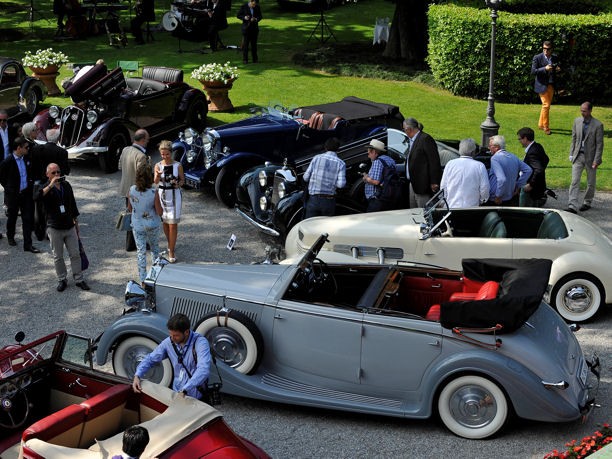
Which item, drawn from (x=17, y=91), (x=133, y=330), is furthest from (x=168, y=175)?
(x=17, y=91)

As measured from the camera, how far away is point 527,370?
7301 millimetres

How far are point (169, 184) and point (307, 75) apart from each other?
11.7 m

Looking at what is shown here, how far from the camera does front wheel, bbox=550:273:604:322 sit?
9.69 m

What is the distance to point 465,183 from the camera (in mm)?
10992

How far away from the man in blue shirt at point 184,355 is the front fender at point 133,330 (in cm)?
98

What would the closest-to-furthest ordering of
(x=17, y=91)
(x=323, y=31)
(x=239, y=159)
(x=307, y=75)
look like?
(x=239, y=159) → (x=17, y=91) → (x=307, y=75) → (x=323, y=31)

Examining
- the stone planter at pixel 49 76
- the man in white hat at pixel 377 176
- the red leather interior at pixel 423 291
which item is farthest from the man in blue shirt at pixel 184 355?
the stone planter at pixel 49 76

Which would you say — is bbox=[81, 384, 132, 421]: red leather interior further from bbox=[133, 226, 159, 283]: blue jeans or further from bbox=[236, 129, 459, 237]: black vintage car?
bbox=[236, 129, 459, 237]: black vintage car

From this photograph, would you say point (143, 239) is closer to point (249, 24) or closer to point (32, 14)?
point (249, 24)

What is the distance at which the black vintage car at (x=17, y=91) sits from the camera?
1781 centimetres

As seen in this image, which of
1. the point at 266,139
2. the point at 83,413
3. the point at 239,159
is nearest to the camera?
the point at 83,413

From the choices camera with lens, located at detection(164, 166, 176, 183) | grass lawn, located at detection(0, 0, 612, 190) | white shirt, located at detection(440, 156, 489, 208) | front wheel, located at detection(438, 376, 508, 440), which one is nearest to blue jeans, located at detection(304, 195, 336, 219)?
white shirt, located at detection(440, 156, 489, 208)

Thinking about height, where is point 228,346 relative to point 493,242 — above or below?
below

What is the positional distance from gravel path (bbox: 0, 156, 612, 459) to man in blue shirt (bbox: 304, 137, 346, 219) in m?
1.19
